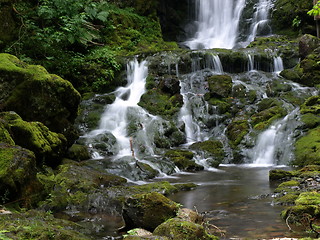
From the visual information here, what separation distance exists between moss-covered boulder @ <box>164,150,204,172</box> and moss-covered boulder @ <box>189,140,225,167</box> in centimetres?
67

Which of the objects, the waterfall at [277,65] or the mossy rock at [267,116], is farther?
the waterfall at [277,65]

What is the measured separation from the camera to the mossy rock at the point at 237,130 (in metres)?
13.0

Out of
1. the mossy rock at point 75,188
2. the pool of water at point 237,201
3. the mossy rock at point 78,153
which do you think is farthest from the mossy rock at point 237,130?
the mossy rock at point 75,188

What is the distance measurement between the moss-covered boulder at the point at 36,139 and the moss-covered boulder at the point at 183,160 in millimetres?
3886

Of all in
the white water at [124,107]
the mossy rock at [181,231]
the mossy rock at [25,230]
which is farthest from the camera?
the white water at [124,107]

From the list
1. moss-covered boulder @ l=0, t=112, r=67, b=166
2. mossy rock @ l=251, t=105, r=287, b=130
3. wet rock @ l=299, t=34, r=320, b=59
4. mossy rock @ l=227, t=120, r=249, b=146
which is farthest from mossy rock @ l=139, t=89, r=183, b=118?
wet rock @ l=299, t=34, r=320, b=59

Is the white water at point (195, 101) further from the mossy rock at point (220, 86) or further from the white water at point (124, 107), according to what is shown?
the white water at point (124, 107)

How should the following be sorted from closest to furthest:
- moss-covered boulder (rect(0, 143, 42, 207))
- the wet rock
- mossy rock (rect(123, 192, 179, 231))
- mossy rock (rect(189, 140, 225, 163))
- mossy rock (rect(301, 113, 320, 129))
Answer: mossy rock (rect(123, 192, 179, 231)) → moss-covered boulder (rect(0, 143, 42, 207)) → mossy rock (rect(301, 113, 320, 129)) → mossy rock (rect(189, 140, 225, 163)) → the wet rock

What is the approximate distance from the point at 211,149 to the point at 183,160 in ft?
6.13

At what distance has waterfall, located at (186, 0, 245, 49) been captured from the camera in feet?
81.8

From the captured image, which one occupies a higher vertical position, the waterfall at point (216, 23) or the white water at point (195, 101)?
the waterfall at point (216, 23)

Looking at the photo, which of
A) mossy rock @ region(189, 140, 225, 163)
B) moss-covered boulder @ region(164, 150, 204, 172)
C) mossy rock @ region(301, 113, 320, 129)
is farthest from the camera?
mossy rock @ region(189, 140, 225, 163)

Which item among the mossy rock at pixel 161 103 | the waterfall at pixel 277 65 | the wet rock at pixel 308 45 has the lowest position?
the mossy rock at pixel 161 103

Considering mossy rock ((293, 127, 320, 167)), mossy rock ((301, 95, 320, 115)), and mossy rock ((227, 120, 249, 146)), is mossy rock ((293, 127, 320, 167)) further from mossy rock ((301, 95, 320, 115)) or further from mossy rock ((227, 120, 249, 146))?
mossy rock ((227, 120, 249, 146))
